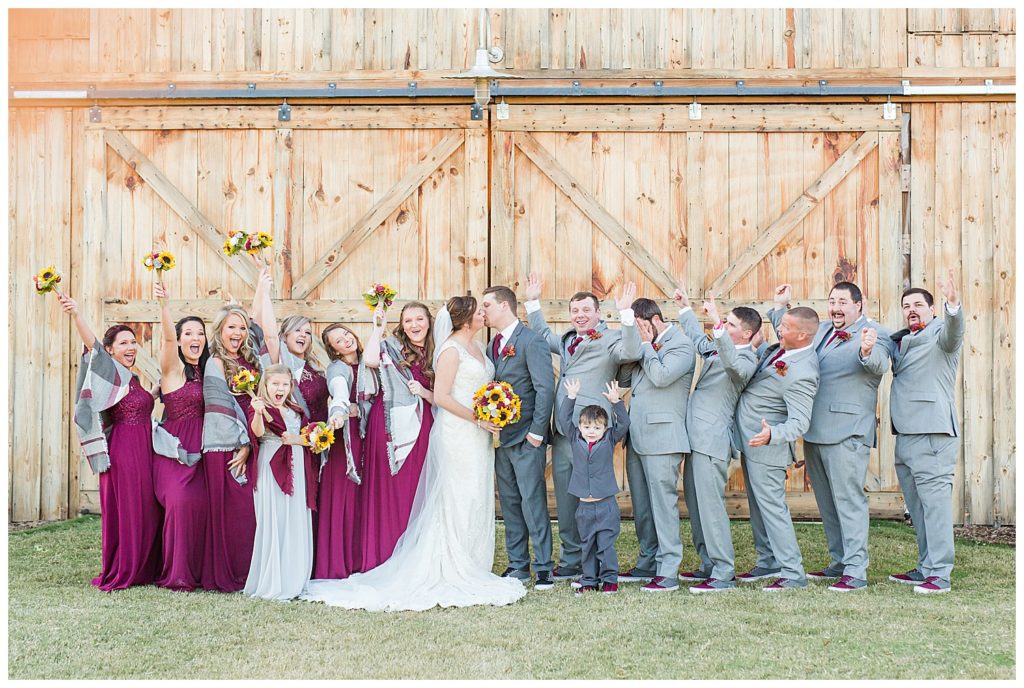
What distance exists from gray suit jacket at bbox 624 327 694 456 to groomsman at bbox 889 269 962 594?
1428 millimetres

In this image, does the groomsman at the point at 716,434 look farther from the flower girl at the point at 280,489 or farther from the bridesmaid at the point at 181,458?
the bridesmaid at the point at 181,458

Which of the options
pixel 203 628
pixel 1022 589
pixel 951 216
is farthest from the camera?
pixel 951 216

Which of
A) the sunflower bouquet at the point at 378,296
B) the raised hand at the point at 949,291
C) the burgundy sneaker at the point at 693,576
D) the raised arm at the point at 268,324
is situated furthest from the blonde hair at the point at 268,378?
the raised hand at the point at 949,291

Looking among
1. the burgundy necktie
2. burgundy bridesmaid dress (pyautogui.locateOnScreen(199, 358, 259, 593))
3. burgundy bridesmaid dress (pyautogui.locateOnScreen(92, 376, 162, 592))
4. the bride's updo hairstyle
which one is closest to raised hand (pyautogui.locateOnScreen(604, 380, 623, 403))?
the burgundy necktie

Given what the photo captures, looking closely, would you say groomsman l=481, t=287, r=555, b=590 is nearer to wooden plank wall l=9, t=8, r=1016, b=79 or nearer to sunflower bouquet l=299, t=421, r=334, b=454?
sunflower bouquet l=299, t=421, r=334, b=454

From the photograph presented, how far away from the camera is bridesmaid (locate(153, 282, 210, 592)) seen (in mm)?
6453

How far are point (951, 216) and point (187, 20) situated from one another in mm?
6927

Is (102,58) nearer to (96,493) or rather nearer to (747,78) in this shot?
(96,493)

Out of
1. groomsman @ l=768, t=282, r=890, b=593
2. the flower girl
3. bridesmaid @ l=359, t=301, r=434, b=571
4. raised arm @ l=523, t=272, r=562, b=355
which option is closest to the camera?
the flower girl

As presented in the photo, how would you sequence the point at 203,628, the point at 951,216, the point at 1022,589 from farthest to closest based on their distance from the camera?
1. the point at 951,216
2. the point at 1022,589
3. the point at 203,628

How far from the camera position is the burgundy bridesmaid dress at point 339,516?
6586mm

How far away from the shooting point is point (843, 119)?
8.80 meters

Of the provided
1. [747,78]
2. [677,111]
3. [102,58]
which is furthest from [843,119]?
[102,58]

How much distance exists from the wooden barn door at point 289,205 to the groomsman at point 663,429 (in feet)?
8.73
